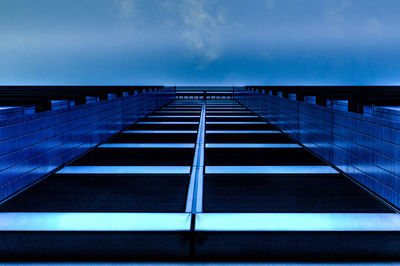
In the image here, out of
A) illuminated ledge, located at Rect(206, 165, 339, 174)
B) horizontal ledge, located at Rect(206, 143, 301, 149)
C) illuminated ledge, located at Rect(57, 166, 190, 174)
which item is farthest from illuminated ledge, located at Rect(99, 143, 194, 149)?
illuminated ledge, located at Rect(206, 165, 339, 174)

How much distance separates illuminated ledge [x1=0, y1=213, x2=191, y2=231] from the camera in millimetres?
3338

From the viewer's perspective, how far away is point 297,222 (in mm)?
3484

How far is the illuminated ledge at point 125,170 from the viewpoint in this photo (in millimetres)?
5480

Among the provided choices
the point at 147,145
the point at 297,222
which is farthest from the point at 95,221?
the point at 147,145

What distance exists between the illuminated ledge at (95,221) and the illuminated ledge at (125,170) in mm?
1814

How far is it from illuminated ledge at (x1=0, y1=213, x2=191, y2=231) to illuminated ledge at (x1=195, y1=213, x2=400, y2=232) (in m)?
0.26

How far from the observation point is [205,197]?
4.23 meters

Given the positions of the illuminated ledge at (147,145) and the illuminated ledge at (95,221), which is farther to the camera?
the illuminated ledge at (147,145)

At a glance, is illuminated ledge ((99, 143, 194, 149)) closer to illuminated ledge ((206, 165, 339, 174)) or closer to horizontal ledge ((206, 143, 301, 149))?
horizontal ledge ((206, 143, 301, 149))

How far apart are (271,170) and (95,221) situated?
121 inches

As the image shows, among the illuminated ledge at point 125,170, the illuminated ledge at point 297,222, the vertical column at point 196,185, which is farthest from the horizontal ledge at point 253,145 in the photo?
the illuminated ledge at point 297,222

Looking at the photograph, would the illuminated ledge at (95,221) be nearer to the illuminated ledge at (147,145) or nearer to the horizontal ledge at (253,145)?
the illuminated ledge at (147,145)

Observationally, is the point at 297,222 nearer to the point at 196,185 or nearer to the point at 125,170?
the point at 196,185

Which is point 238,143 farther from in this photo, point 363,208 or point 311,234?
point 311,234
